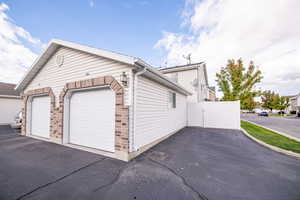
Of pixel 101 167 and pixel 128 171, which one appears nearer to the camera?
pixel 128 171

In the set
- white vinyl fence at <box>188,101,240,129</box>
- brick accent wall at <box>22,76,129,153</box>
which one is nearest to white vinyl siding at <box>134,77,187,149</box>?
brick accent wall at <box>22,76,129,153</box>

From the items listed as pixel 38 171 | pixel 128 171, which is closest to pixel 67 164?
pixel 38 171

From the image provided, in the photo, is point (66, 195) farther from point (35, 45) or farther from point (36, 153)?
point (35, 45)

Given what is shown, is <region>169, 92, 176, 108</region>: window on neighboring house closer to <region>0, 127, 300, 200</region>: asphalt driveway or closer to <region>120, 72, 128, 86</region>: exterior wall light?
<region>0, 127, 300, 200</region>: asphalt driveway

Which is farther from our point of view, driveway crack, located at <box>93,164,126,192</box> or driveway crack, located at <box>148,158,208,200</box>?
driveway crack, located at <box>93,164,126,192</box>

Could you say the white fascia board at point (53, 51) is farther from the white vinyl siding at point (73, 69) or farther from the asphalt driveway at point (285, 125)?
the asphalt driveway at point (285, 125)

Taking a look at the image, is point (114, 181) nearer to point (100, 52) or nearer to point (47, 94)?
point (100, 52)

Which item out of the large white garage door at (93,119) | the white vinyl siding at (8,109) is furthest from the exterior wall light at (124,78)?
the white vinyl siding at (8,109)

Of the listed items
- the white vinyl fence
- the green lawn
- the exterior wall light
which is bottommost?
the green lawn

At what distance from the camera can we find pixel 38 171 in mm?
3285

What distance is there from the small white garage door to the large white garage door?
90.2 inches

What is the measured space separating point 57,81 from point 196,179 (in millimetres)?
7328

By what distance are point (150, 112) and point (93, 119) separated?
244 centimetres

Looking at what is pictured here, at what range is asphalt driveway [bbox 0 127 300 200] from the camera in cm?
239
